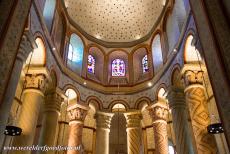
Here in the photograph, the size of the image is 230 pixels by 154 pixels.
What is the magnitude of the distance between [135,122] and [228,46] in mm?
8924

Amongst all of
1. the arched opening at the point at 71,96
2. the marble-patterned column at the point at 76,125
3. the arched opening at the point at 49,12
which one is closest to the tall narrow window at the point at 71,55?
the arched opening at the point at 71,96

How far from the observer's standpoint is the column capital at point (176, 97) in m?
10.8

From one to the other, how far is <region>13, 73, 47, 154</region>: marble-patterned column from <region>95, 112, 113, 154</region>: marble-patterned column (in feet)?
14.7

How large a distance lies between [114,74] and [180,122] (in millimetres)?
6272

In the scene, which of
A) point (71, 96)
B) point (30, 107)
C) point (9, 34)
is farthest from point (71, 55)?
point (9, 34)

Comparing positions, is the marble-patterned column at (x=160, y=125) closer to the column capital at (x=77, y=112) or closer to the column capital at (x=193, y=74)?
the column capital at (x=193, y=74)

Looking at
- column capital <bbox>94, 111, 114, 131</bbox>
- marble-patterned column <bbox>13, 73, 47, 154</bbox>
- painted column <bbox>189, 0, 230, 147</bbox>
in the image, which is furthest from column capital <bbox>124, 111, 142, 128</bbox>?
painted column <bbox>189, 0, 230, 147</bbox>

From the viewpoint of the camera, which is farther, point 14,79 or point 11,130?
point 11,130

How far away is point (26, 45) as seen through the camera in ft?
26.0

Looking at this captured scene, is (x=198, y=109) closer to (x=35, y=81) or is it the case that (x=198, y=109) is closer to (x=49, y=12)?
(x=35, y=81)

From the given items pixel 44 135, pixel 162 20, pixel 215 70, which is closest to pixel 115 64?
pixel 162 20

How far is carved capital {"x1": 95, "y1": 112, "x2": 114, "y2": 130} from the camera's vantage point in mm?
13367

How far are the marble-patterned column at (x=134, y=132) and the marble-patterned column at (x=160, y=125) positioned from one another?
1008 millimetres

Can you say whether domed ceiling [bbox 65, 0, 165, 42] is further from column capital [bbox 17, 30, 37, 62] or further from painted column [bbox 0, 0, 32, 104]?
painted column [bbox 0, 0, 32, 104]
